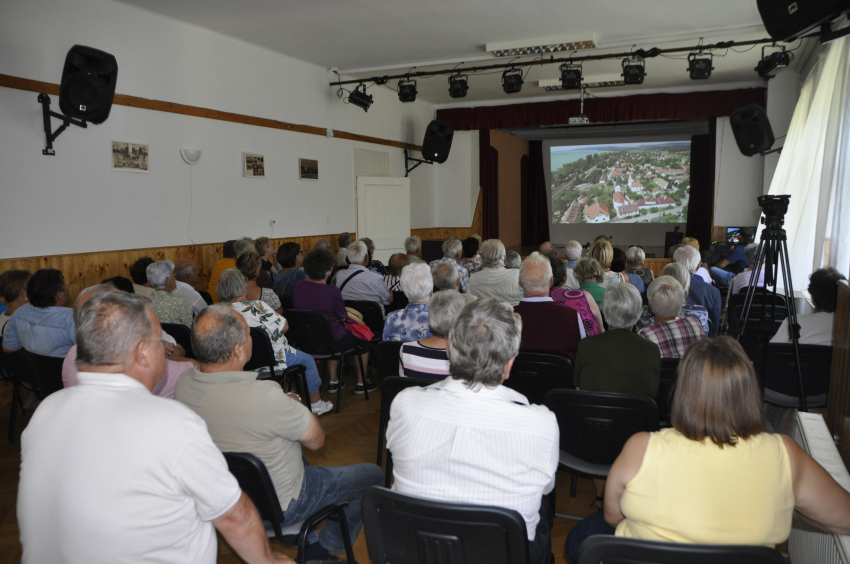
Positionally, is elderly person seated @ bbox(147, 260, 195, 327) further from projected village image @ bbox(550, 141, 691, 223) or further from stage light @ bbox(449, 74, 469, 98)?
projected village image @ bbox(550, 141, 691, 223)

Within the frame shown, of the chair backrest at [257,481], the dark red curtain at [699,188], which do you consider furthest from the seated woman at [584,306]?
the dark red curtain at [699,188]

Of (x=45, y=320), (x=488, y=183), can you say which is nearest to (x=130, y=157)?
(x=45, y=320)

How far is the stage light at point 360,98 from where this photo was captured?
9180 mm

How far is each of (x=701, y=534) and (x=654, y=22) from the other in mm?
6933

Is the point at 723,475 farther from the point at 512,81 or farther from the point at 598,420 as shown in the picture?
the point at 512,81

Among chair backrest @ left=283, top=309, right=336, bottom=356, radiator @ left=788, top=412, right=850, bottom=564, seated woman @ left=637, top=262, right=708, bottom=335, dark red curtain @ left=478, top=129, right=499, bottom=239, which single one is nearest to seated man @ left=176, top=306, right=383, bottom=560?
radiator @ left=788, top=412, right=850, bottom=564

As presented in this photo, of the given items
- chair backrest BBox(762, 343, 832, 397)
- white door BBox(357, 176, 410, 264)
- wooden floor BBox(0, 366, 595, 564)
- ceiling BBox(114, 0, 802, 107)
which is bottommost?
wooden floor BBox(0, 366, 595, 564)

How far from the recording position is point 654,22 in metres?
6.89

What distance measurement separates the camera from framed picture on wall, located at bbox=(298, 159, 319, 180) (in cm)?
880

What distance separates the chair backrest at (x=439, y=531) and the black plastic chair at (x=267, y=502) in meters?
0.36

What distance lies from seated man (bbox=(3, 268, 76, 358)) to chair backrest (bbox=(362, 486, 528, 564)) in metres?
2.73

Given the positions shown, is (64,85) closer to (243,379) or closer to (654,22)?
(243,379)

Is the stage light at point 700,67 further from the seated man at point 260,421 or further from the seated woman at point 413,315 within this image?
the seated man at point 260,421

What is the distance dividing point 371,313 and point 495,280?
1095mm
